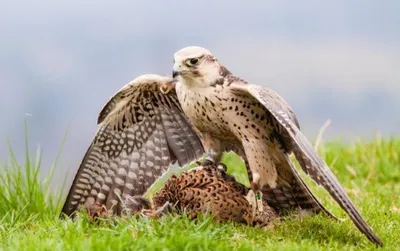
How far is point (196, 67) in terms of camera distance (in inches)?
235

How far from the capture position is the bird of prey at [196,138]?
5.90m

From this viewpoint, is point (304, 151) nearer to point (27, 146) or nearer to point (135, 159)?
point (135, 159)

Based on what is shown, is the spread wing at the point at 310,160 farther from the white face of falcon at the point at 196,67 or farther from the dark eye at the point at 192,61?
the dark eye at the point at 192,61

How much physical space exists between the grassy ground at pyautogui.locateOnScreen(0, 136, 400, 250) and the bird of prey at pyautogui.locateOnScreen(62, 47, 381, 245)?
281 mm

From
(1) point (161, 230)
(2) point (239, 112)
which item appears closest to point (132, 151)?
(2) point (239, 112)

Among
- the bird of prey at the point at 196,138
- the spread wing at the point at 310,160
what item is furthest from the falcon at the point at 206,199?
the spread wing at the point at 310,160

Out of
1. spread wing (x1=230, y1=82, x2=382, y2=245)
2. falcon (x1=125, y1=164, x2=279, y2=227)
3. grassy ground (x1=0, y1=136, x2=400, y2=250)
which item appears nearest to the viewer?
grassy ground (x1=0, y1=136, x2=400, y2=250)

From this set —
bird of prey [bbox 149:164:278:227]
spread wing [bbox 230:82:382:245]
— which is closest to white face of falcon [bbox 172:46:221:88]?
spread wing [bbox 230:82:382:245]

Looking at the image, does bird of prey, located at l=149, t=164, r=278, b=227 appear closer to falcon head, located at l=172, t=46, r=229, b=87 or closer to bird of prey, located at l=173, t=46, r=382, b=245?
bird of prey, located at l=173, t=46, r=382, b=245

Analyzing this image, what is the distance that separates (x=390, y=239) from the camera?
6.07m

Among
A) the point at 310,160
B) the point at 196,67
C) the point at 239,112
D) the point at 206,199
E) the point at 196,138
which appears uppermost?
the point at 196,67

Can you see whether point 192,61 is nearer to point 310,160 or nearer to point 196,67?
point 196,67

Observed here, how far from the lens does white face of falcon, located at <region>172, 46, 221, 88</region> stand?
5891mm

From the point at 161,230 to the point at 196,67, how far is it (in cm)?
122
